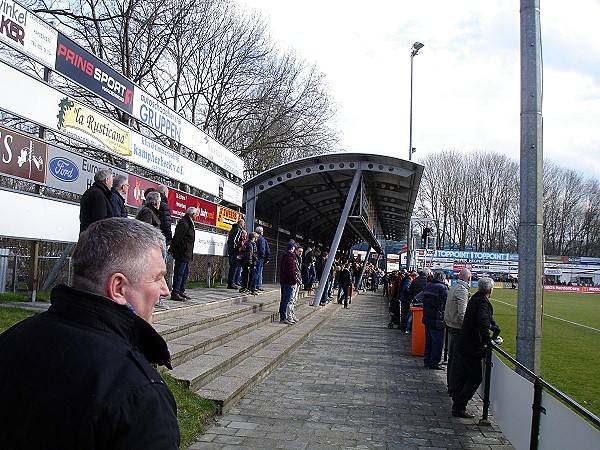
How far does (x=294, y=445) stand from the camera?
6.12 metres

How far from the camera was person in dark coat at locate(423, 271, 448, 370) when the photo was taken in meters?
10.9

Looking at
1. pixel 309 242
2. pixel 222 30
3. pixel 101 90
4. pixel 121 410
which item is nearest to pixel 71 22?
pixel 222 30

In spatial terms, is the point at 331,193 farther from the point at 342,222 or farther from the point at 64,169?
the point at 64,169

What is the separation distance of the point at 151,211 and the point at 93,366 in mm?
7843

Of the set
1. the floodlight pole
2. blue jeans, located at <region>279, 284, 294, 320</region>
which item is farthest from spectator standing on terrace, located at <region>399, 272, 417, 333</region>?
the floodlight pole

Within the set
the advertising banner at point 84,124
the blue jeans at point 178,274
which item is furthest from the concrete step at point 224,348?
the advertising banner at point 84,124

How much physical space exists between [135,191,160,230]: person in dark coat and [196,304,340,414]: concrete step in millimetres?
2568

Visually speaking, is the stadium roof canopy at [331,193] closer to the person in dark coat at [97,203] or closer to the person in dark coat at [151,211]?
the person in dark coat at [151,211]

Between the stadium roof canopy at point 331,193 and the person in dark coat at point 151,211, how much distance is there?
34.3ft

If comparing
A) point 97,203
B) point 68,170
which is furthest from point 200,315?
point 97,203

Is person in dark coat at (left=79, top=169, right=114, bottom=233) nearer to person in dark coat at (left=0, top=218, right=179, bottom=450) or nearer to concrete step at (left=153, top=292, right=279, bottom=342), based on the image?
concrete step at (left=153, top=292, right=279, bottom=342)

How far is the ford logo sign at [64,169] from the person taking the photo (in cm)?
905

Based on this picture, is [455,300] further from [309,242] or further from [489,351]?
[309,242]

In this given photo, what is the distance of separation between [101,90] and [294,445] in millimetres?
7329
